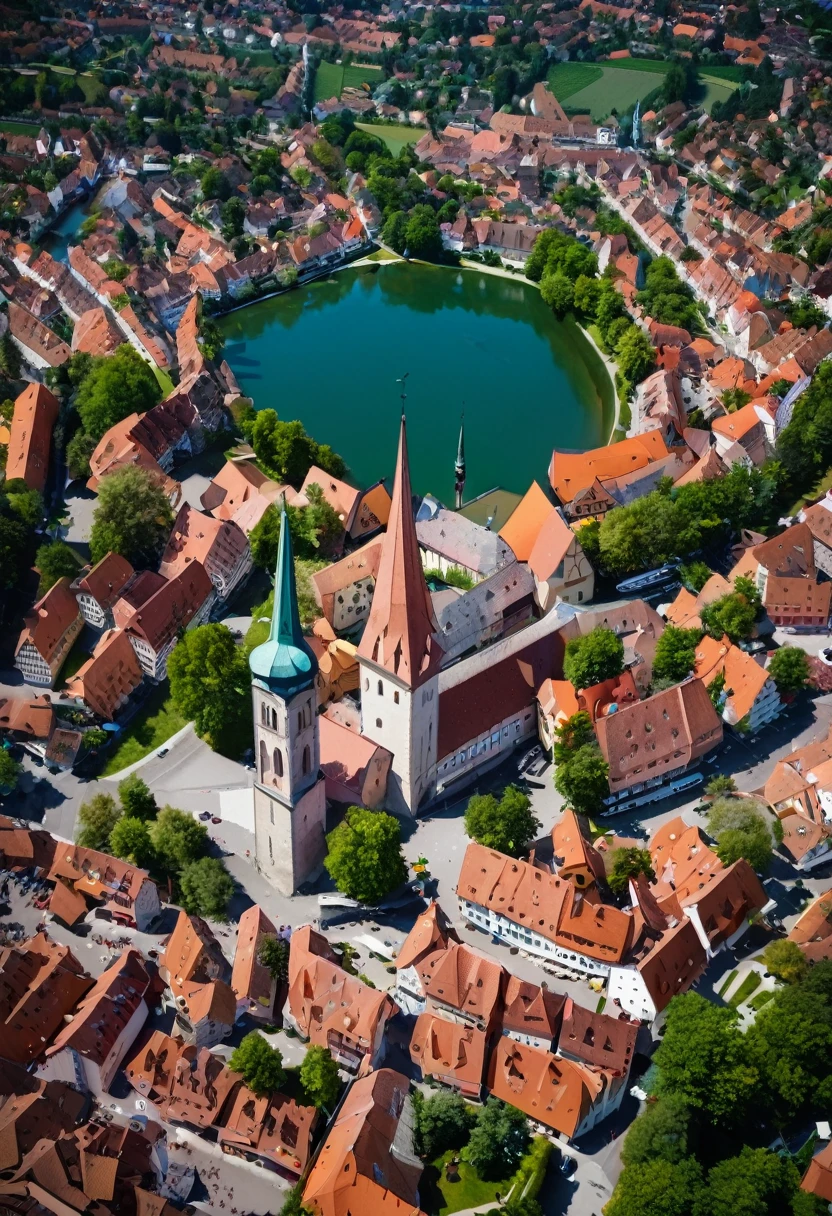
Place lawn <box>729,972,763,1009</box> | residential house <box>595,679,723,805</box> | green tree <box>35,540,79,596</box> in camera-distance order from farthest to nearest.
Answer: green tree <box>35,540,79,596</box> < residential house <box>595,679,723,805</box> < lawn <box>729,972,763,1009</box>

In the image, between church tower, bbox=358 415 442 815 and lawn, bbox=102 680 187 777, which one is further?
lawn, bbox=102 680 187 777

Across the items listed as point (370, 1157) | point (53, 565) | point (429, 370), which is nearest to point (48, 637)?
point (53, 565)

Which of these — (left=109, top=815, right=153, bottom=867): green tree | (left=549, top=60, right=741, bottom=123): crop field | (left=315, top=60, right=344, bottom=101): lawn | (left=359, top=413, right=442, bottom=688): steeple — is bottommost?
(left=315, top=60, right=344, bottom=101): lawn

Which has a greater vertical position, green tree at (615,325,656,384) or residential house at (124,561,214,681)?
green tree at (615,325,656,384)

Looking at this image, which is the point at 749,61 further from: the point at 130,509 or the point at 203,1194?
the point at 203,1194

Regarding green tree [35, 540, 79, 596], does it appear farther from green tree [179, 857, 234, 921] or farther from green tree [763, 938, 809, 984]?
green tree [763, 938, 809, 984]

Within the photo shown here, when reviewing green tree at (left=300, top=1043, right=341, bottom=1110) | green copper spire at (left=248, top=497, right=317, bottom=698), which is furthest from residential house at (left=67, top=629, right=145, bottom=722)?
green tree at (left=300, top=1043, right=341, bottom=1110)

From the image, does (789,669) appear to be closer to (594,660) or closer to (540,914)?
(594,660)

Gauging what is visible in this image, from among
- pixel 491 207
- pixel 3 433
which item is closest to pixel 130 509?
pixel 3 433
